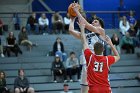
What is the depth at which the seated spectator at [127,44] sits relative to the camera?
1717cm

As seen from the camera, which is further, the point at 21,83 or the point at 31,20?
the point at 31,20

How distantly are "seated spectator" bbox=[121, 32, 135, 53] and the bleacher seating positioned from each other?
398 mm

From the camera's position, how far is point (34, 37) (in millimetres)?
17516

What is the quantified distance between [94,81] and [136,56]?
1095cm

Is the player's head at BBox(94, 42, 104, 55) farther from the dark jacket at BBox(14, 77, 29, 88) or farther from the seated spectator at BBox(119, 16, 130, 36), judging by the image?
the seated spectator at BBox(119, 16, 130, 36)

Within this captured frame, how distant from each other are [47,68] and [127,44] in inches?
141

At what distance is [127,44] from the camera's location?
56.4 feet

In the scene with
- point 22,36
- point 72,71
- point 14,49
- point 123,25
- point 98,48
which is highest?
point 123,25

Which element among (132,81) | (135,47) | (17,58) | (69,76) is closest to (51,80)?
(69,76)

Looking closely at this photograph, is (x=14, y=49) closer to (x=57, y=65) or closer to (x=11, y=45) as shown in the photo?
(x=11, y=45)

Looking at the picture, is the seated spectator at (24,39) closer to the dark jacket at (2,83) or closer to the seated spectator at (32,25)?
the seated spectator at (32,25)

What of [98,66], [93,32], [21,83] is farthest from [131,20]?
[98,66]

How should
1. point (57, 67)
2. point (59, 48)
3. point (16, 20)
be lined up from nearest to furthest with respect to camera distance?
point (57, 67) → point (59, 48) → point (16, 20)

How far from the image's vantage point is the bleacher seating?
1469 cm
